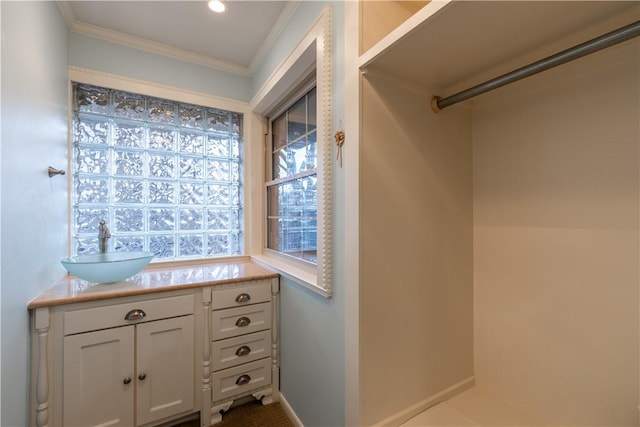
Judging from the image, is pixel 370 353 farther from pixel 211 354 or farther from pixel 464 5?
pixel 464 5

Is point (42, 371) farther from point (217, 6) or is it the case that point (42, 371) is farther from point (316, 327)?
point (217, 6)

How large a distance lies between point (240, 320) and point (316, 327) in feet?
1.89

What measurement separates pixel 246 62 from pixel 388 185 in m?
1.66

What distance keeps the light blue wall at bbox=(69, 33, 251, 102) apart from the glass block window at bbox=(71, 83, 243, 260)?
0.14 m

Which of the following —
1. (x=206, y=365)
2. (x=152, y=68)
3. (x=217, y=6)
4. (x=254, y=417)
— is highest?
(x=217, y=6)

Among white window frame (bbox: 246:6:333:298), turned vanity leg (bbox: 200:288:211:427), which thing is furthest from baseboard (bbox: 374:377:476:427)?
turned vanity leg (bbox: 200:288:211:427)

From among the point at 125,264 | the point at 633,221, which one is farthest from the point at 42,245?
the point at 633,221

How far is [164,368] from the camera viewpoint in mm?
1456

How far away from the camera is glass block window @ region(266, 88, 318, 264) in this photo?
159cm

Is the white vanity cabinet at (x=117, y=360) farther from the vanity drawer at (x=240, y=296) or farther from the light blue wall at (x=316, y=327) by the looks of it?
the light blue wall at (x=316, y=327)

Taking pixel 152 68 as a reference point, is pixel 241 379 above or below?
below

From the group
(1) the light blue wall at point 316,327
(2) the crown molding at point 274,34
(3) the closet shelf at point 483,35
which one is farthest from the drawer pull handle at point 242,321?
(2) the crown molding at point 274,34

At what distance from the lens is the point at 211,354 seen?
1.55 m

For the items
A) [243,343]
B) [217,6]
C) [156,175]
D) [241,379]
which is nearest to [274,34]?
[217,6]
